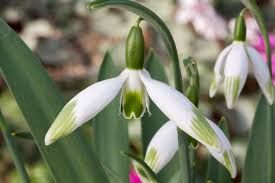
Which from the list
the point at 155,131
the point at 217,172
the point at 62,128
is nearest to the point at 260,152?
the point at 217,172

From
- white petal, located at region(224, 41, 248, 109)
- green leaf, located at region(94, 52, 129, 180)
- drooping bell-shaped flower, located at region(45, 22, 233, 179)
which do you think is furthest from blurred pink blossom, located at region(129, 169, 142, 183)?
drooping bell-shaped flower, located at region(45, 22, 233, 179)

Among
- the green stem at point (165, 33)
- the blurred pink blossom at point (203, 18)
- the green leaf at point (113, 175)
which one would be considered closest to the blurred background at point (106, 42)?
the blurred pink blossom at point (203, 18)

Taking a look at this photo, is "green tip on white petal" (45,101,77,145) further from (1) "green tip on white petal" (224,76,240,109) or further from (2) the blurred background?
(2) the blurred background

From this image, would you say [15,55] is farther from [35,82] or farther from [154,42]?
[154,42]

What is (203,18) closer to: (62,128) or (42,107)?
(42,107)

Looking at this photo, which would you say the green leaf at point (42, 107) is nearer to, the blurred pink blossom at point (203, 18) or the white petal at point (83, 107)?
the white petal at point (83, 107)

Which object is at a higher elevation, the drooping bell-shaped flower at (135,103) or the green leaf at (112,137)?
the drooping bell-shaped flower at (135,103)
